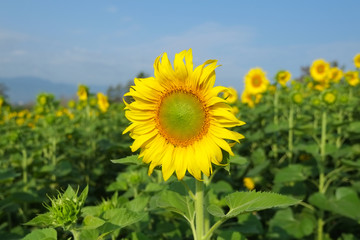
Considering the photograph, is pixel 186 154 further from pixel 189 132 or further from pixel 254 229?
pixel 254 229

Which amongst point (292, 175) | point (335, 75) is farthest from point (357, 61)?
point (292, 175)

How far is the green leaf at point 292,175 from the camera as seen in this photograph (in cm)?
341

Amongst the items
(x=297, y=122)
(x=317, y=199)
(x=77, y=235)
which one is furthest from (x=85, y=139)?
(x=77, y=235)

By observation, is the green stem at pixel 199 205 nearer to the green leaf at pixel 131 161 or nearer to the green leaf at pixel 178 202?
the green leaf at pixel 178 202

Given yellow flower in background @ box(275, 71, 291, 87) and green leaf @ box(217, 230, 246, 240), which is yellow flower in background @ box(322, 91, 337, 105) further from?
green leaf @ box(217, 230, 246, 240)

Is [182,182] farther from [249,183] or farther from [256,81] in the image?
[256,81]

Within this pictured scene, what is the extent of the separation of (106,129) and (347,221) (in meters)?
5.20

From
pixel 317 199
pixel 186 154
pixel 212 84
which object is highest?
pixel 212 84

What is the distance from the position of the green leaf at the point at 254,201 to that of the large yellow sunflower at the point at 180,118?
20 centimetres

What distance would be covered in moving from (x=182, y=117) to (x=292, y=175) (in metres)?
2.45

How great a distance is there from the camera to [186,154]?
4.82 ft

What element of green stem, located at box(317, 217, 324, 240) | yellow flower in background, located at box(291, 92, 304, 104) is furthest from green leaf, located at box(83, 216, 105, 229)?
yellow flower in background, located at box(291, 92, 304, 104)

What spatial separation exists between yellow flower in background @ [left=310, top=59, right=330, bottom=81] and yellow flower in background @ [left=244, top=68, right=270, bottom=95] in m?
1.69

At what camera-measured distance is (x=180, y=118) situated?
1462 mm
